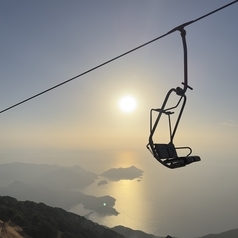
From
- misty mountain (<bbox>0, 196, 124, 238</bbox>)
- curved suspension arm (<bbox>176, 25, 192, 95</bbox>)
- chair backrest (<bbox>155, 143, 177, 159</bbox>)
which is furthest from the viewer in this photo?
misty mountain (<bbox>0, 196, 124, 238</bbox>)

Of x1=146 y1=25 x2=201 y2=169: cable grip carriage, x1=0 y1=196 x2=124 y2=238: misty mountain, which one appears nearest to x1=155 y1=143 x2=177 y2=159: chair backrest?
x1=146 y1=25 x2=201 y2=169: cable grip carriage

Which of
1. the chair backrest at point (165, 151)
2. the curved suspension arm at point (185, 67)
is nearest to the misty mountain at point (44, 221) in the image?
the chair backrest at point (165, 151)

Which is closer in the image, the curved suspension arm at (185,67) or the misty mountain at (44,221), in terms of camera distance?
the curved suspension arm at (185,67)

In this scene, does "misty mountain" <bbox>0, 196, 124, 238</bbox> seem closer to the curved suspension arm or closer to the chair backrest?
the chair backrest

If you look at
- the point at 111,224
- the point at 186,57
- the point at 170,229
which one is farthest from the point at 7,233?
the point at 170,229

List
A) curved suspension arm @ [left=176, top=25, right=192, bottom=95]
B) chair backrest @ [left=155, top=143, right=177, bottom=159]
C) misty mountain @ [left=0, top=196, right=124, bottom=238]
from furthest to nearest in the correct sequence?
1. misty mountain @ [left=0, top=196, right=124, bottom=238]
2. chair backrest @ [left=155, top=143, right=177, bottom=159]
3. curved suspension arm @ [left=176, top=25, right=192, bottom=95]

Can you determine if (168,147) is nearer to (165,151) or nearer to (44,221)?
(165,151)

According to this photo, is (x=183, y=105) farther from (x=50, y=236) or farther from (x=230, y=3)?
(x=50, y=236)

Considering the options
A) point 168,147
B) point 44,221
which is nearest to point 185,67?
point 168,147

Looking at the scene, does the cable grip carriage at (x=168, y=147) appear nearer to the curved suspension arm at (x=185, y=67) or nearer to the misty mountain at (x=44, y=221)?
the curved suspension arm at (x=185, y=67)
